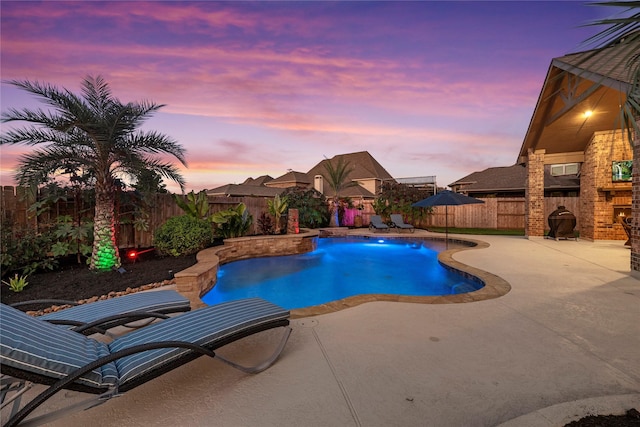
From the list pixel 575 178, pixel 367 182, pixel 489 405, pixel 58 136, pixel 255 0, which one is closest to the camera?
pixel 489 405

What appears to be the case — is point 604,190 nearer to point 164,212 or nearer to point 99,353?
point 99,353

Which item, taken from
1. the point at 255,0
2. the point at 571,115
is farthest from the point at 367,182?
the point at 255,0

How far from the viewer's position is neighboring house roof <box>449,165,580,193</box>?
22225 mm

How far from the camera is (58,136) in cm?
622

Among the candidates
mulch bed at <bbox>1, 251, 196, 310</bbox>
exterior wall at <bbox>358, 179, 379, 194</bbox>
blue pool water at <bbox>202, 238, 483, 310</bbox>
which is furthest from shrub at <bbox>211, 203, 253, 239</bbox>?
exterior wall at <bbox>358, 179, 379, 194</bbox>

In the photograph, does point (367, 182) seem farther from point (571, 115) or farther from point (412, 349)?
point (412, 349)

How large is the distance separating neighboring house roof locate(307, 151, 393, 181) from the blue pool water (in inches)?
714

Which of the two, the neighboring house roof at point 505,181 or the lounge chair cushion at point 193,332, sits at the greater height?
the neighboring house roof at point 505,181

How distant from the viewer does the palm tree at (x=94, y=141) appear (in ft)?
19.3

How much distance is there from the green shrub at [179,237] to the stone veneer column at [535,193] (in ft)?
46.4

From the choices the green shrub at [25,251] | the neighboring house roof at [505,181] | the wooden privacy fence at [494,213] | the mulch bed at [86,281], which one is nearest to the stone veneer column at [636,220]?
the mulch bed at [86,281]

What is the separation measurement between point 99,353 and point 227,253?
305 inches

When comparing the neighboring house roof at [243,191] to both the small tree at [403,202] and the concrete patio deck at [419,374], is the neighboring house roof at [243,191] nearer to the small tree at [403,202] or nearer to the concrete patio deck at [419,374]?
the small tree at [403,202]

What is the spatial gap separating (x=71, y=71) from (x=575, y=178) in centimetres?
3091
